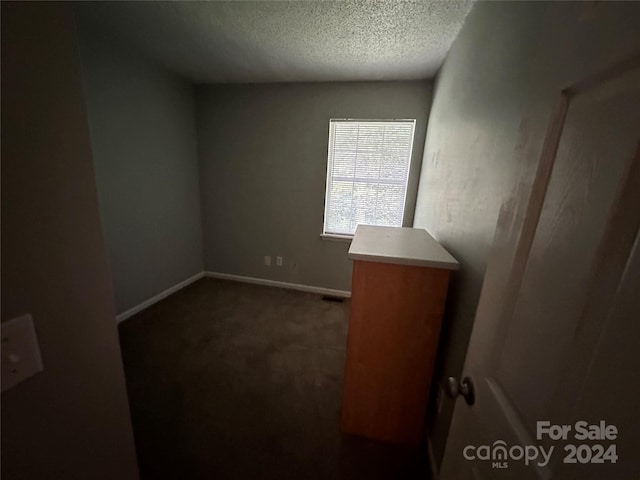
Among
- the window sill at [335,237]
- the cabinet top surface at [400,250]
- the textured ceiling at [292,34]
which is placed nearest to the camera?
the cabinet top surface at [400,250]

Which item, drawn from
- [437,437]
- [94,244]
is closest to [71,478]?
[94,244]

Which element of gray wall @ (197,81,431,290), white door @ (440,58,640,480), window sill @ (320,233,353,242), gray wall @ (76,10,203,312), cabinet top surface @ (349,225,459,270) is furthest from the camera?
window sill @ (320,233,353,242)

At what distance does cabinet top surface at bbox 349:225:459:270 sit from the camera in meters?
1.11

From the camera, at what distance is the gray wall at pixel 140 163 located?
78.5 inches

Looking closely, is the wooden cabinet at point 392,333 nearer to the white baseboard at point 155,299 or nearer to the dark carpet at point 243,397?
the dark carpet at point 243,397

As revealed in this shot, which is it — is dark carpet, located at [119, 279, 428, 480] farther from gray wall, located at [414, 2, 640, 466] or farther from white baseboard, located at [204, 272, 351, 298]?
gray wall, located at [414, 2, 640, 466]

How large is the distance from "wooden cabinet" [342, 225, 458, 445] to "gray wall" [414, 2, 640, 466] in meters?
0.11

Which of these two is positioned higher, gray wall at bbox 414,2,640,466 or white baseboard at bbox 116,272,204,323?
gray wall at bbox 414,2,640,466

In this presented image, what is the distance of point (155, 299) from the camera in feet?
8.84

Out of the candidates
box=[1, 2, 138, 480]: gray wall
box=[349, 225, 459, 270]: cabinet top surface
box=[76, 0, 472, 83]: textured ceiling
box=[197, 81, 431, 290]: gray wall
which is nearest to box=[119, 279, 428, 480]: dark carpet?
box=[197, 81, 431, 290]: gray wall

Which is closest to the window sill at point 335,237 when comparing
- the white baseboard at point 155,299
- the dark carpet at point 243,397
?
the dark carpet at point 243,397

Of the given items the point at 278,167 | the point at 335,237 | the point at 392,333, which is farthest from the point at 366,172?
the point at 392,333

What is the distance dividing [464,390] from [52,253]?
99 centimetres

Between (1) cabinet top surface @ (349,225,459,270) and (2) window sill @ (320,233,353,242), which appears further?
(2) window sill @ (320,233,353,242)
